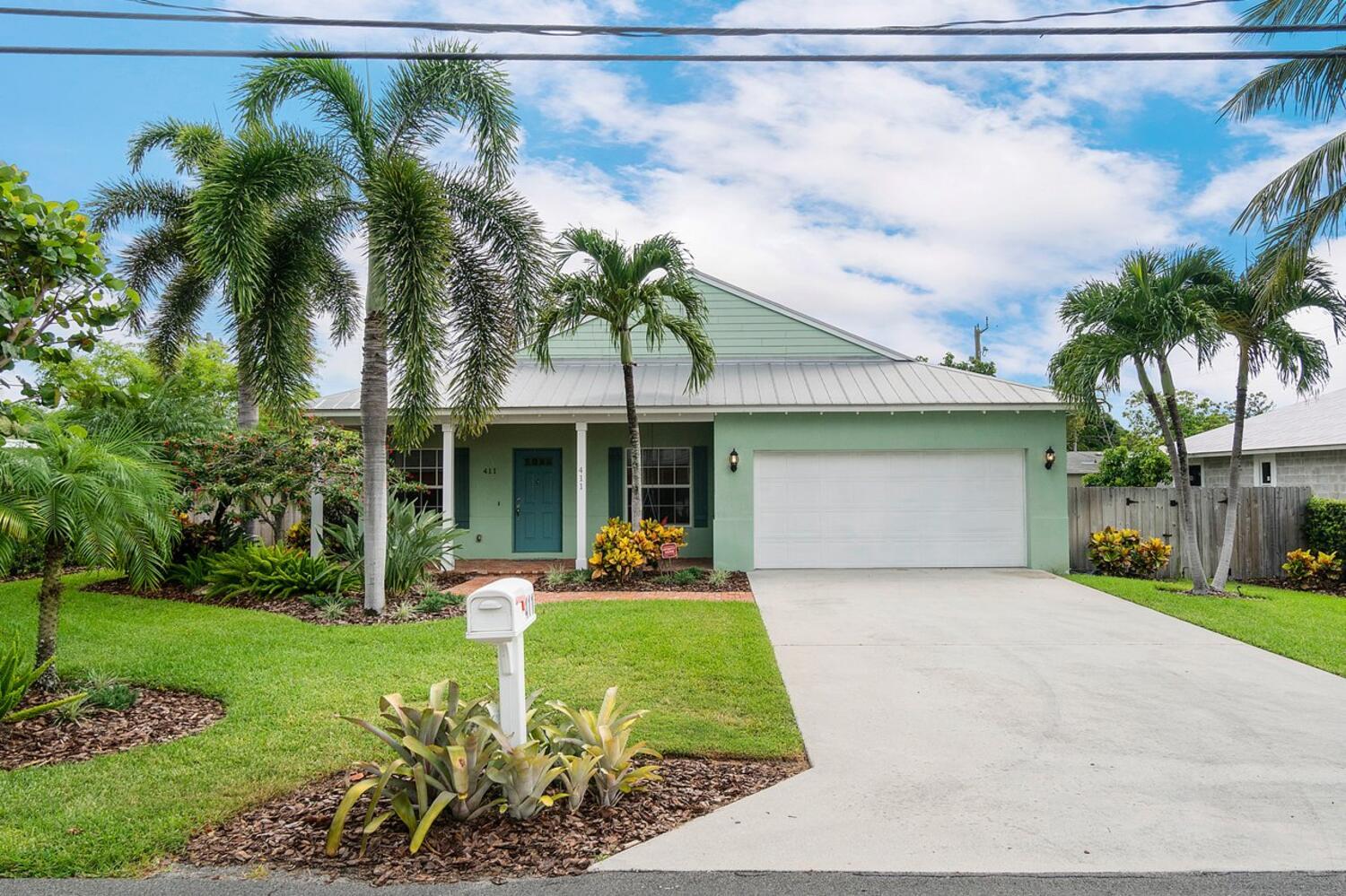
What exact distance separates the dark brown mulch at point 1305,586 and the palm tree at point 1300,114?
558 cm

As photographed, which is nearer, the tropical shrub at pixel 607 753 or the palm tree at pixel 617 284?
the tropical shrub at pixel 607 753

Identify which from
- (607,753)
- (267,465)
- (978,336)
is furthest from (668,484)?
(978,336)

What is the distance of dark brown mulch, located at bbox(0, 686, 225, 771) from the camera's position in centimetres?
476

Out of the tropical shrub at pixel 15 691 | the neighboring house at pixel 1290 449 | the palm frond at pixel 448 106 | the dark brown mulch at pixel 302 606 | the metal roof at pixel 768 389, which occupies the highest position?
the palm frond at pixel 448 106

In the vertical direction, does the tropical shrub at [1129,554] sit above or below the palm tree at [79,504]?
below

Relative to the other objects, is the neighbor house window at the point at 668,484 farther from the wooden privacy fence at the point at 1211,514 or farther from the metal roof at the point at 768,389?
the wooden privacy fence at the point at 1211,514

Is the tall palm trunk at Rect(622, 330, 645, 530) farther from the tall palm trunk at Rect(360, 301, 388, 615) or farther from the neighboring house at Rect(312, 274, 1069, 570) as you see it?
the tall palm trunk at Rect(360, 301, 388, 615)

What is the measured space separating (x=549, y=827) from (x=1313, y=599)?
41.0ft


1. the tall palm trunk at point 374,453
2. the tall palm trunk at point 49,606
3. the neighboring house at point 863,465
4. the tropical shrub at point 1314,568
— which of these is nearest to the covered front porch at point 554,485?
the neighboring house at point 863,465

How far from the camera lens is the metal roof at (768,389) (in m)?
12.8

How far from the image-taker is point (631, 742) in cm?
487

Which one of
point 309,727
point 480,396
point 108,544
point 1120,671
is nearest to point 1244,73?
point 1120,671

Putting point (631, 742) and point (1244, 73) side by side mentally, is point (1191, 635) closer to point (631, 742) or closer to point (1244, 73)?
point (631, 742)

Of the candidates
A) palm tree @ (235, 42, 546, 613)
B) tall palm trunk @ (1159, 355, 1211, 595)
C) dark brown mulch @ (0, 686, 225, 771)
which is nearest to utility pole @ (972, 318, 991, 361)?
tall palm trunk @ (1159, 355, 1211, 595)
